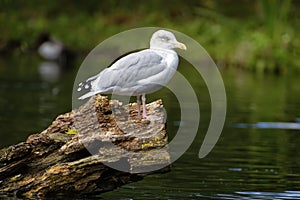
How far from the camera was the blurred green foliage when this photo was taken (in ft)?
109

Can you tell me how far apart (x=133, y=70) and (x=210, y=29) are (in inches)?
1190

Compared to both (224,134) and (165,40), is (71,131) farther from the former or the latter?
(224,134)

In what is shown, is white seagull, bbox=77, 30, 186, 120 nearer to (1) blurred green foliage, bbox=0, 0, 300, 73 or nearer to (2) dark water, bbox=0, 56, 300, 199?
(2) dark water, bbox=0, 56, 300, 199

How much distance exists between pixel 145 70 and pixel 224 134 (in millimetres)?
7090

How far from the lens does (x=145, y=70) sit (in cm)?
942

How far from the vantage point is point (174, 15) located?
4634cm

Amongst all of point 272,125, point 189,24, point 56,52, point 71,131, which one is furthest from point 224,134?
point 189,24

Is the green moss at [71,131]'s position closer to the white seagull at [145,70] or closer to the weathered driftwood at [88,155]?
the weathered driftwood at [88,155]

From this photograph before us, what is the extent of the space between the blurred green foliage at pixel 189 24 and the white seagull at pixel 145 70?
22.7 meters

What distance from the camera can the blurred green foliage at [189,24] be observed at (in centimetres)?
3312

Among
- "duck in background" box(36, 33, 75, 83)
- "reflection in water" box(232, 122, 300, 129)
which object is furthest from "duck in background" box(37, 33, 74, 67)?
"reflection in water" box(232, 122, 300, 129)

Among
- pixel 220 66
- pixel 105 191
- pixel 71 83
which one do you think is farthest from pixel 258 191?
pixel 220 66

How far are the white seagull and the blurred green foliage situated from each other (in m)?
22.7

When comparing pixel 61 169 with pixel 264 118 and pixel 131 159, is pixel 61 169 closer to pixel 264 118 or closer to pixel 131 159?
pixel 131 159
